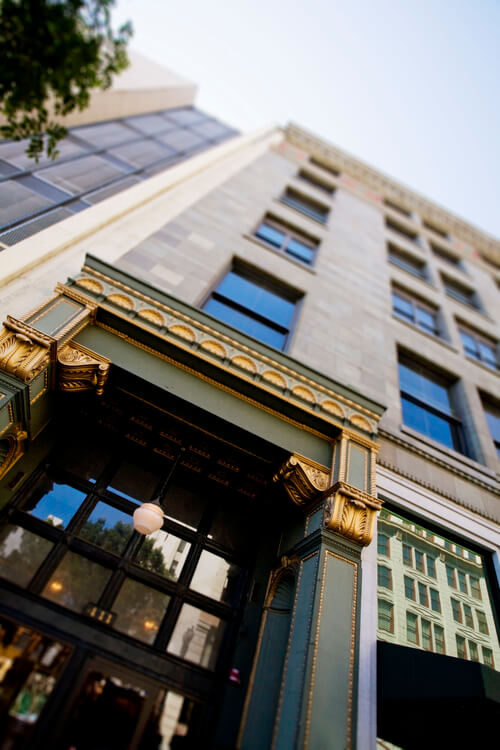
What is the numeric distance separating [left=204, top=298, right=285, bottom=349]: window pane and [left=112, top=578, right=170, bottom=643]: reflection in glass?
6.02 meters

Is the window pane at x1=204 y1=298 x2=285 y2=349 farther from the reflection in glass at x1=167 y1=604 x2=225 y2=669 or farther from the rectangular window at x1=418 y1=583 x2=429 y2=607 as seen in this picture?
the reflection in glass at x1=167 y1=604 x2=225 y2=669

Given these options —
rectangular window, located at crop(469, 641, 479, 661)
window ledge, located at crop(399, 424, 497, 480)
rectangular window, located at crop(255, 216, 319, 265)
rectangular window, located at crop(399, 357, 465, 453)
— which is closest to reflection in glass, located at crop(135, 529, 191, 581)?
rectangular window, located at crop(469, 641, 479, 661)

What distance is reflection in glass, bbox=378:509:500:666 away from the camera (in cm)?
645

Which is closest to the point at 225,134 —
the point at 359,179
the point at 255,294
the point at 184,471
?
the point at 359,179

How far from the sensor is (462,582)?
7.41 metres

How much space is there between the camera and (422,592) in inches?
271

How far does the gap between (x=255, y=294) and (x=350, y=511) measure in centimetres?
706

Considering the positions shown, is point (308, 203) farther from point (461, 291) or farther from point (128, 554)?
point (128, 554)

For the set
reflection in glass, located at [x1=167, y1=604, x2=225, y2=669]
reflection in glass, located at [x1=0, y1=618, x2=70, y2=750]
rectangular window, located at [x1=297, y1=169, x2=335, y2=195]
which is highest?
rectangular window, located at [x1=297, y1=169, x2=335, y2=195]

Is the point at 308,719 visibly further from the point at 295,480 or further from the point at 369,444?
the point at 369,444

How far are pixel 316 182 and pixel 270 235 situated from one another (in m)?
9.11

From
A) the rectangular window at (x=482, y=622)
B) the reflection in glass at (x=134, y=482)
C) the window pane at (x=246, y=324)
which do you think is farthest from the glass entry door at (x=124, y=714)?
the window pane at (x=246, y=324)

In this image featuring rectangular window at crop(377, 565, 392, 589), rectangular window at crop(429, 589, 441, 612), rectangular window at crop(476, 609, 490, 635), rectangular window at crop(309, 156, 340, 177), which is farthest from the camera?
rectangular window at crop(309, 156, 340, 177)

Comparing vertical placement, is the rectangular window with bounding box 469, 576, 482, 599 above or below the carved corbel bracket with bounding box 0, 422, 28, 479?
above
